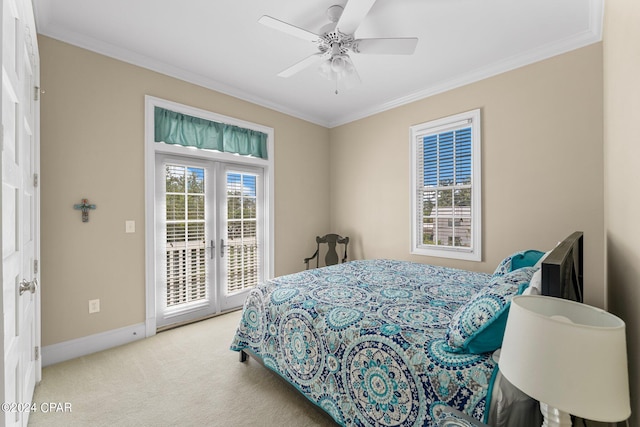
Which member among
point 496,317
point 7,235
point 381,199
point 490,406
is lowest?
point 490,406

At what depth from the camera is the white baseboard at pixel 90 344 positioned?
247 centimetres

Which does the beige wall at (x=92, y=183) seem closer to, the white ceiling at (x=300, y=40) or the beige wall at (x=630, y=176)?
the white ceiling at (x=300, y=40)

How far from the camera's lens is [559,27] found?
2.53 meters

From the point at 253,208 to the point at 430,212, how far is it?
Result: 96.1 inches

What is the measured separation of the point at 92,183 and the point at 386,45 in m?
2.92

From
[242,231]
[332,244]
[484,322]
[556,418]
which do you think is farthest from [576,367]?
[332,244]

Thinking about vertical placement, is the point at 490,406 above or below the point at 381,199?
below

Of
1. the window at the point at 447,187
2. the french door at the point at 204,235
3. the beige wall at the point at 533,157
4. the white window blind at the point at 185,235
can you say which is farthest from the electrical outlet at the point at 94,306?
the window at the point at 447,187

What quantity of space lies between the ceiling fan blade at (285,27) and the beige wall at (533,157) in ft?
7.05

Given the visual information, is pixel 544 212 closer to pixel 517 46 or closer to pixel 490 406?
pixel 517 46

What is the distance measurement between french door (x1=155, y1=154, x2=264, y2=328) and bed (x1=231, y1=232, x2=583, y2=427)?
131 centimetres

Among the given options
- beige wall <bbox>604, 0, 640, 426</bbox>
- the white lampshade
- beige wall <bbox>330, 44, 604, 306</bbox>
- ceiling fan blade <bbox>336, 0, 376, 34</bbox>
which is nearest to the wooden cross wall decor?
ceiling fan blade <bbox>336, 0, 376, 34</bbox>

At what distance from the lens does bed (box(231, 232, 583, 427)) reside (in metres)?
1.18

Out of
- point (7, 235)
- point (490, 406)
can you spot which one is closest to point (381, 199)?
point (490, 406)
